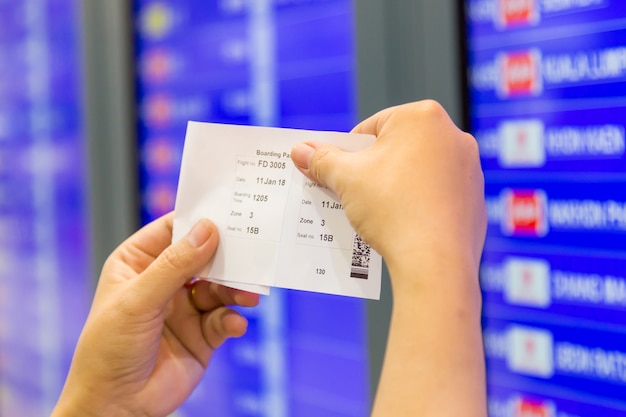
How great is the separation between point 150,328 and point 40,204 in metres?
1.37

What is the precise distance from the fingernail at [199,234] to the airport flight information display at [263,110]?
1.38 ft

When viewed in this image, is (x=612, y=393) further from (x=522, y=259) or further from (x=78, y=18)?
(x=78, y=18)

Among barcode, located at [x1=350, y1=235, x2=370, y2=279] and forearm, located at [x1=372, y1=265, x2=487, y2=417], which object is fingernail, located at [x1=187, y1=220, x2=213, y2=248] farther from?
forearm, located at [x1=372, y1=265, x2=487, y2=417]

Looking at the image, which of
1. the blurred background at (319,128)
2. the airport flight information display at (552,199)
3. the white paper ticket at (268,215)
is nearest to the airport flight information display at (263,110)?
the blurred background at (319,128)

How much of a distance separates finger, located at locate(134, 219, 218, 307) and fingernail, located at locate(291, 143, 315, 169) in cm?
14

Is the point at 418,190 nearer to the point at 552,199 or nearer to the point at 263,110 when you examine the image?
the point at 552,199

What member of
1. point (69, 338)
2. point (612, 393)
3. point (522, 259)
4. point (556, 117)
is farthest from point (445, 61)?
point (69, 338)

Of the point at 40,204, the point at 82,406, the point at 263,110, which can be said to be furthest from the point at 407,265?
the point at 40,204

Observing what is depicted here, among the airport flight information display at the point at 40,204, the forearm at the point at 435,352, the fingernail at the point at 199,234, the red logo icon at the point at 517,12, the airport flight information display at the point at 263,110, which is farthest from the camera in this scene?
the airport flight information display at the point at 40,204

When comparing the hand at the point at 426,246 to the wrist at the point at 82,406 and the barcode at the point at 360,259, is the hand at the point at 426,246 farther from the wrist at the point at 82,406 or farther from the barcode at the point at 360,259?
the wrist at the point at 82,406

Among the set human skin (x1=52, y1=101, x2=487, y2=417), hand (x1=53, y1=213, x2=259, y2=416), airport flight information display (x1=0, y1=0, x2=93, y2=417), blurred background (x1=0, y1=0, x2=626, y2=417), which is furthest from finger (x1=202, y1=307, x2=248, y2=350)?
airport flight information display (x1=0, y1=0, x2=93, y2=417)

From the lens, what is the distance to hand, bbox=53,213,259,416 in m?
0.93

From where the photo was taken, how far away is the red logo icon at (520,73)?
102 centimetres

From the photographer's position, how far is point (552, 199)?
1.01m
